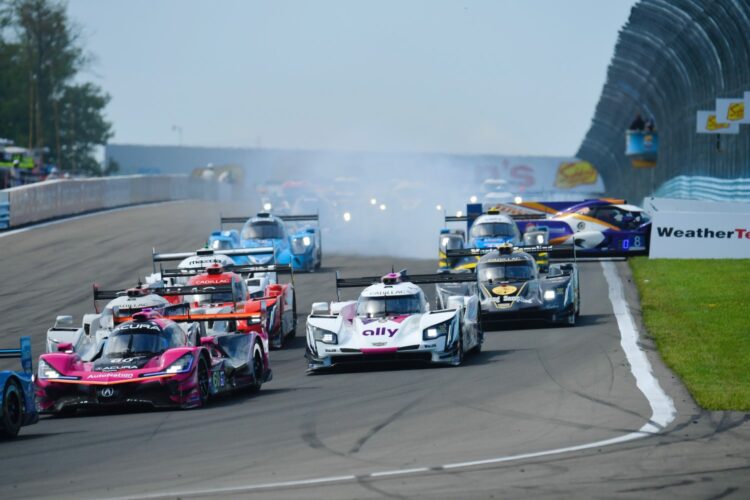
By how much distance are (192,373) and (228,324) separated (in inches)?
151

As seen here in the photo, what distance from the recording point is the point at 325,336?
19578 millimetres

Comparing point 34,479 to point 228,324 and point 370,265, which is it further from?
point 370,265

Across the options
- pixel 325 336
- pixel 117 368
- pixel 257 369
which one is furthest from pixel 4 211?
pixel 117 368

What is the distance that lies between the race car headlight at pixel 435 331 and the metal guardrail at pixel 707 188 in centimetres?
1606

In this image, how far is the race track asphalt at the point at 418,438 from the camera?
10.8 metres

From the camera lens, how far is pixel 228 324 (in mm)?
20234

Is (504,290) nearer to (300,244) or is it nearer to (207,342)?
(207,342)

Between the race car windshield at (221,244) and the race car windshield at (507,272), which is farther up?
the race car windshield at (507,272)

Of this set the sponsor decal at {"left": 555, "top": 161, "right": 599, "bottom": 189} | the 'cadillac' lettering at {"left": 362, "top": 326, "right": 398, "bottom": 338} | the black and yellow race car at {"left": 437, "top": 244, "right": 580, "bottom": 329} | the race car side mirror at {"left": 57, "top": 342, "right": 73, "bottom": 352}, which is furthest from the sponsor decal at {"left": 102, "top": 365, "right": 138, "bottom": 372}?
the sponsor decal at {"left": 555, "top": 161, "right": 599, "bottom": 189}

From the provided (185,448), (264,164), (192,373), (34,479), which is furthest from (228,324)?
(264,164)

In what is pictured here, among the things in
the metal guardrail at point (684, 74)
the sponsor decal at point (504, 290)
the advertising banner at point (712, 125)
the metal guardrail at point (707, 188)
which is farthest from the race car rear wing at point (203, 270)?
the advertising banner at point (712, 125)

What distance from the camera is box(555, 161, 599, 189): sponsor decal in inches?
4156

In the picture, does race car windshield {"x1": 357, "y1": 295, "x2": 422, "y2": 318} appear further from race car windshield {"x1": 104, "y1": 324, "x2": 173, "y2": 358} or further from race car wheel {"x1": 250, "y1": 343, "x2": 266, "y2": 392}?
race car windshield {"x1": 104, "y1": 324, "x2": 173, "y2": 358}

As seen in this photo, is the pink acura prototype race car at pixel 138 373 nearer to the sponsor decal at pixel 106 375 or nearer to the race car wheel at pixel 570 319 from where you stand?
the sponsor decal at pixel 106 375
